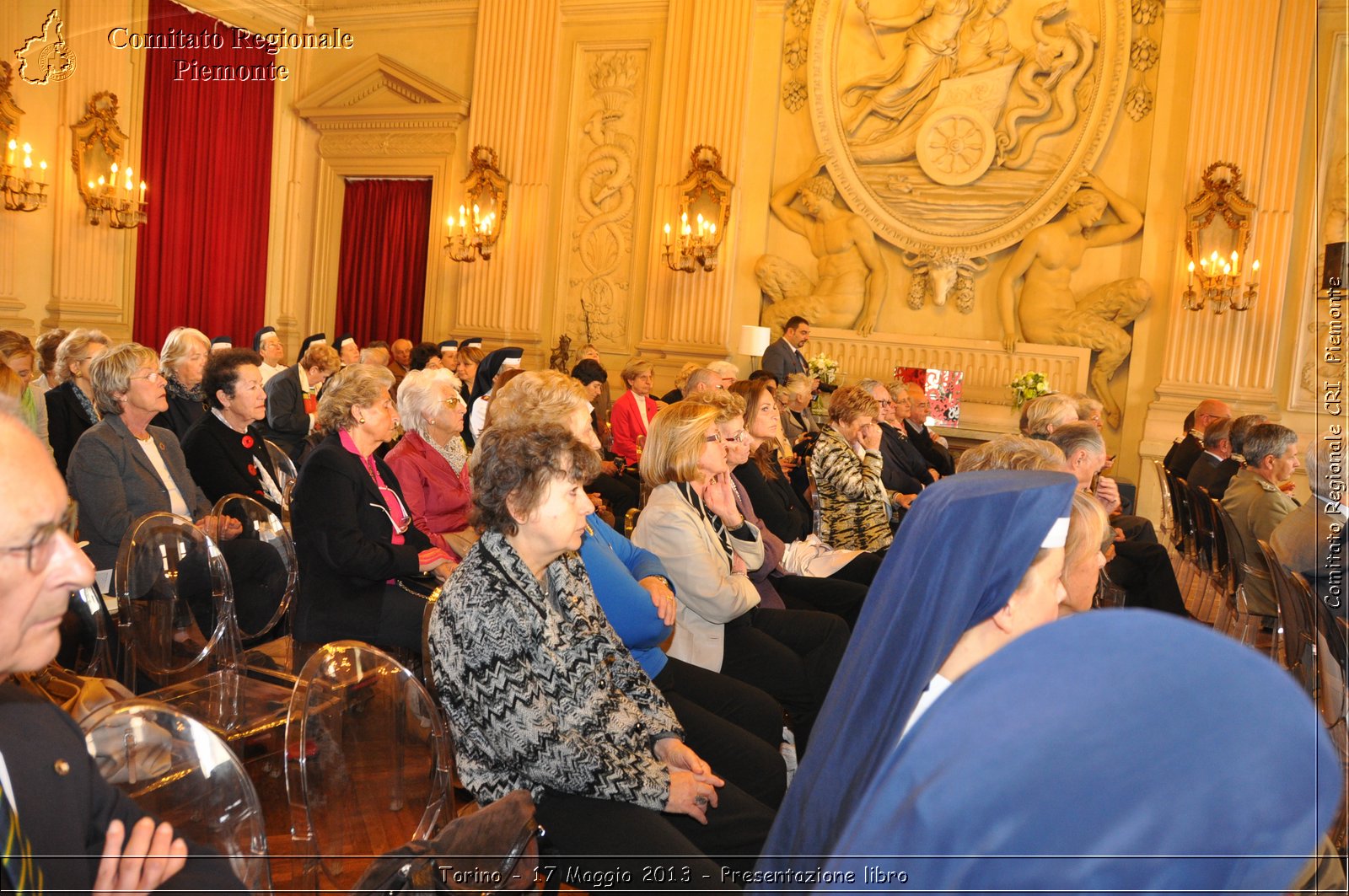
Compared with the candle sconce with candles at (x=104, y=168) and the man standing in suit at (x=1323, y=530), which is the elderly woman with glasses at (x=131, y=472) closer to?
the man standing in suit at (x=1323, y=530)

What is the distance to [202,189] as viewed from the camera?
11.9 m

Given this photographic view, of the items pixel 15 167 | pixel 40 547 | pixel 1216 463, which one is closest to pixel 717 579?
pixel 40 547

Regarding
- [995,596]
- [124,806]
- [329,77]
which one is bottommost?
[124,806]

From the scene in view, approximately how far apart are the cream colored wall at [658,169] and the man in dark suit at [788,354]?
4.20 ft

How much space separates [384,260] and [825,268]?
18.4 feet

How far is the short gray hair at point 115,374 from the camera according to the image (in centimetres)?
422

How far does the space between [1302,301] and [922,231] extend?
3.44m

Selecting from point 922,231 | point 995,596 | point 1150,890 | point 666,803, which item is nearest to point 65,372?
point 666,803

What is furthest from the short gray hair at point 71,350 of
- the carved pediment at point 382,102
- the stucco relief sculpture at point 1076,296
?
the stucco relief sculpture at point 1076,296

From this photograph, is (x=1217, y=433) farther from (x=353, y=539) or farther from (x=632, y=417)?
(x=353, y=539)

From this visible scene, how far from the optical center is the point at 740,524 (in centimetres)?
393

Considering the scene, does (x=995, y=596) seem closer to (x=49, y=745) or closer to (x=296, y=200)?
(x=49, y=745)

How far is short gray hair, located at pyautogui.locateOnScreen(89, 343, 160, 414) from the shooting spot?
422cm

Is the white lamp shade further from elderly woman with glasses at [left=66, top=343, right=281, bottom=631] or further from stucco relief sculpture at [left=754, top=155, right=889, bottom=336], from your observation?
elderly woman with glasses at [left=66, top=343, right=281, bottom=631]
